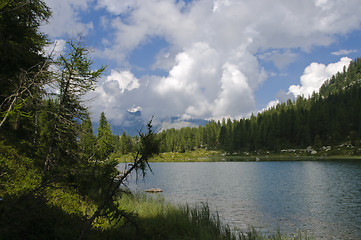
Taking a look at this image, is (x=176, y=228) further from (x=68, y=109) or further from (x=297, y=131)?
(x=297, y=131)

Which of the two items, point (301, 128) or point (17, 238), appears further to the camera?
point (301, 128)

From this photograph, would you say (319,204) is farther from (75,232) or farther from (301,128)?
(301,128)

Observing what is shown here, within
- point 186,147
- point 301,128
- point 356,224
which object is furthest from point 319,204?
point 186,147

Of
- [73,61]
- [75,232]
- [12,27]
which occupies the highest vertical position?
[12,27]

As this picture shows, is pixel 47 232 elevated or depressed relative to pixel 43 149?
depressed

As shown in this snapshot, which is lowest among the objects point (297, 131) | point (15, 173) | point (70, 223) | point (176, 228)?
point (176, 228)

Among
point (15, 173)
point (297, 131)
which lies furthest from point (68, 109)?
point (297, 131)

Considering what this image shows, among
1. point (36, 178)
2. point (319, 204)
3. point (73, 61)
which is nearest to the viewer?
point (36, 178)

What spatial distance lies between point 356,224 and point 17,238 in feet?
66.9

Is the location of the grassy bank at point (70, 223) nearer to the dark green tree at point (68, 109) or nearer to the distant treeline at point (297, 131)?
the dark green tree at point (68, 109)

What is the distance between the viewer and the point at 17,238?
230 inches

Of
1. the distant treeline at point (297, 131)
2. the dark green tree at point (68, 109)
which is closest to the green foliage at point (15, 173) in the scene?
the dark green tree at point (68, 109)

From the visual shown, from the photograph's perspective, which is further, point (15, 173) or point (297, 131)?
point (297, 131)

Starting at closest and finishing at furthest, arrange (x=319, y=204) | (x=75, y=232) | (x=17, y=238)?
(x=17, y=238), (x=75, y=232), (x=319, y=204)
